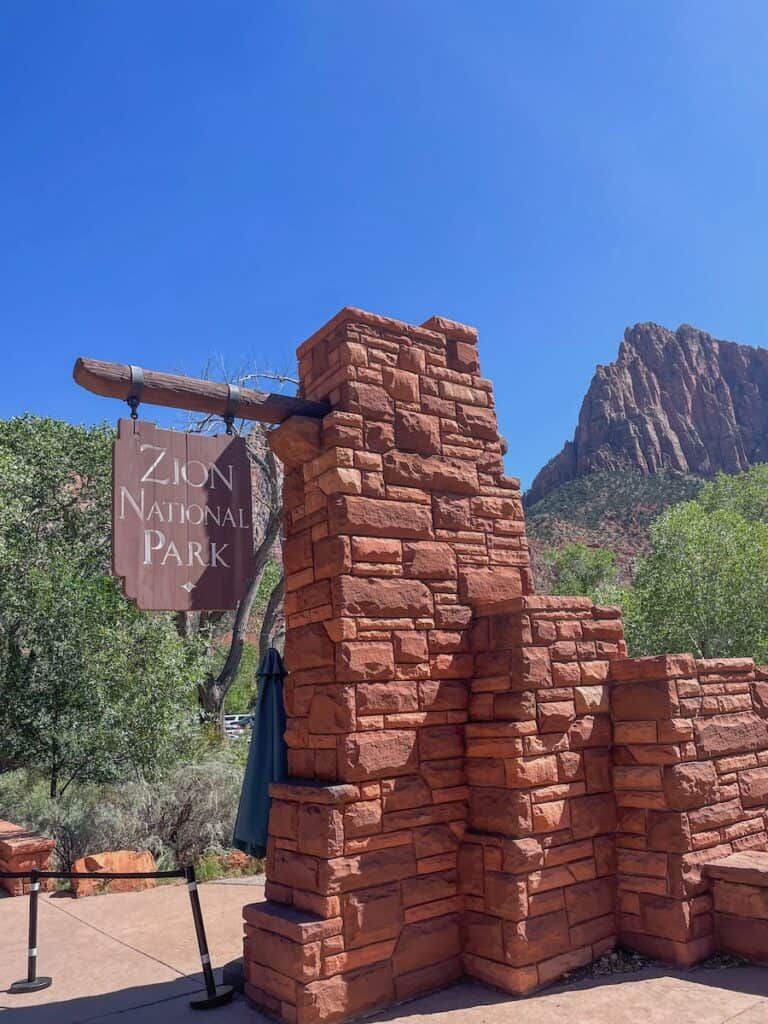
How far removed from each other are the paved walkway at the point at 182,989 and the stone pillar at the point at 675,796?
0.32m

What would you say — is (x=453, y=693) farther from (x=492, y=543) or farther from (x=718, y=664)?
(x=718, y=664)

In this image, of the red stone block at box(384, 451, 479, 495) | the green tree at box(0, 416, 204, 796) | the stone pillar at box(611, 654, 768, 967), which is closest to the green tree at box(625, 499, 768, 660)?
the green tree at box(0, 416, 204, 796)

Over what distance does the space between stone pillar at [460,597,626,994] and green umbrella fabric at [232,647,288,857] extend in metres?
1.21

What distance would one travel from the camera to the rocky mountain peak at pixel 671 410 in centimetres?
8606

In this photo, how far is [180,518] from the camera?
15.1 feet

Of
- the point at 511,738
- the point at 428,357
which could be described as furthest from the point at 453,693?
the point at 428,357

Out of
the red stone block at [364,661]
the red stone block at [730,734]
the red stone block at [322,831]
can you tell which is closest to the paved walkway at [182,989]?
the red stone block at [322,831]

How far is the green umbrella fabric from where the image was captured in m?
4.90

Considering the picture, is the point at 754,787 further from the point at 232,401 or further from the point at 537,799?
the point at 232,401

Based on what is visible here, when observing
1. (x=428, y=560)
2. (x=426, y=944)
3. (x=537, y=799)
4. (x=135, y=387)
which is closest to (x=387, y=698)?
(x=428, y=560)

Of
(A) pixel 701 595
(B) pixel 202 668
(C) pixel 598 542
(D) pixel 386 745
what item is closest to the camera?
(D) pixel 386 745

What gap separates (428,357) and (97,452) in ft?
40.2

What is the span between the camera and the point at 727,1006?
3875 mm

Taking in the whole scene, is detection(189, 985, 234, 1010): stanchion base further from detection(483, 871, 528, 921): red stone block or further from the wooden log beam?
the wooden log beam
